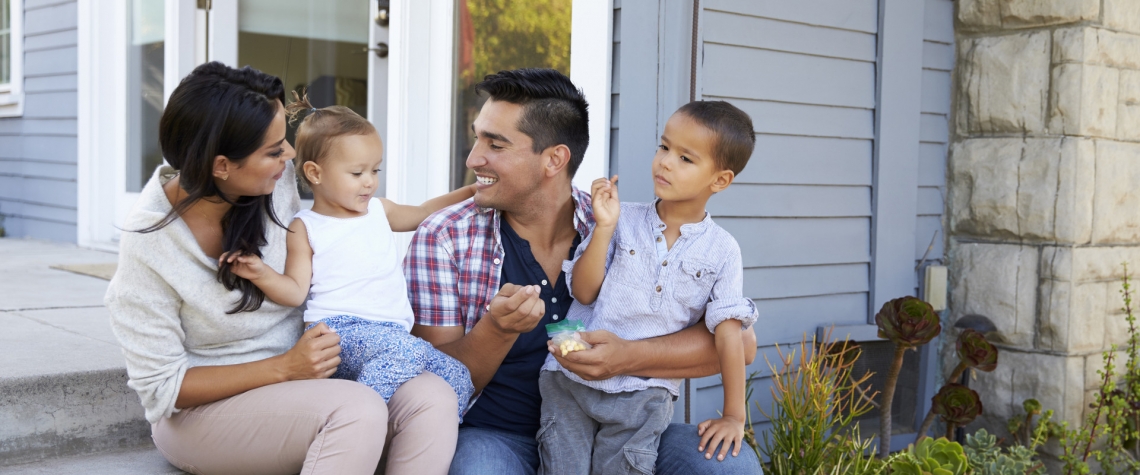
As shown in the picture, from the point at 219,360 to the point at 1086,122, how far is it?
2.79m

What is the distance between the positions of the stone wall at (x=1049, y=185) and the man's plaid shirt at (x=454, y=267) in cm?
204

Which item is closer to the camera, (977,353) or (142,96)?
(977,353)

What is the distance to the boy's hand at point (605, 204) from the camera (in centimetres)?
179

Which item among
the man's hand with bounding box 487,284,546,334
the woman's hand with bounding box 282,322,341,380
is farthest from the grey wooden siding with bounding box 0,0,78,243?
the man's hand with bounding box 487,284,546,334

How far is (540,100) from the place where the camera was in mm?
2072

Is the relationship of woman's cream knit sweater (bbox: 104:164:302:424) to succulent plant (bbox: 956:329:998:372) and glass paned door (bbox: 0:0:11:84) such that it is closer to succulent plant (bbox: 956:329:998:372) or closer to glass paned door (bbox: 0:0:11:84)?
succulent plant (bbox: 956:329:998:372)

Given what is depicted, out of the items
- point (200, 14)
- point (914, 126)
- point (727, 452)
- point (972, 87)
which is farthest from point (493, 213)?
point (200, 14)

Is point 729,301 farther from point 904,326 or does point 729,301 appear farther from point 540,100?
point 904,326

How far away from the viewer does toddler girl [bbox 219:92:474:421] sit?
1731 millimetres

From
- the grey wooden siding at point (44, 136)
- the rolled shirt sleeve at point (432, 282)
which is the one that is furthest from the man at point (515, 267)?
the grey wooden siding at point (44, 136)

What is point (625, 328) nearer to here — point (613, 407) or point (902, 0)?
point (613, 407)

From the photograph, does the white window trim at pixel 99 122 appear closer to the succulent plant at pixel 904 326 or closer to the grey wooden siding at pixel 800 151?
the grey wooden siding at pixel 800 151

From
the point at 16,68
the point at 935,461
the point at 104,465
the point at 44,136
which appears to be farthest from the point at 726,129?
the point at 16,68

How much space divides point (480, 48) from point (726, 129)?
169 centimetres
